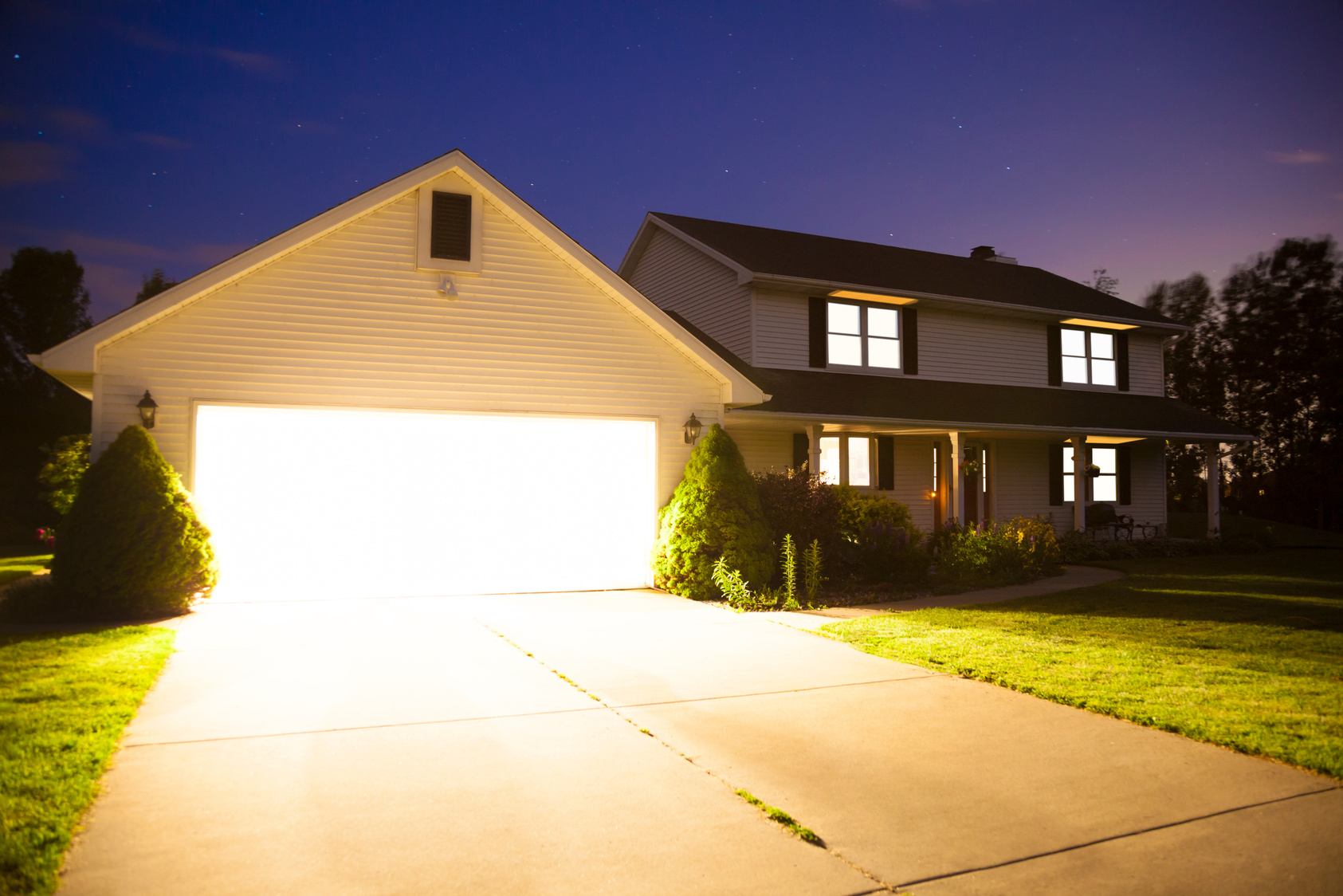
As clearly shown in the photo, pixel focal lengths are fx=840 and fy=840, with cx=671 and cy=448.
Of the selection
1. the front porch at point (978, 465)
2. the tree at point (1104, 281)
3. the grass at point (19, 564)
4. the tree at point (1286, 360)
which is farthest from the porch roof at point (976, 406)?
the tree at point (1104, 281)

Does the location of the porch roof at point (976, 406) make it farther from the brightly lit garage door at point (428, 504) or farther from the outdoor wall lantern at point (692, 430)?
the brightly lit garage door at point (428, 504)

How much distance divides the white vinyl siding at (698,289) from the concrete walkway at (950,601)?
6899 mm

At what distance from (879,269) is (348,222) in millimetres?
12319

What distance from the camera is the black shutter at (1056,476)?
65.4 ft

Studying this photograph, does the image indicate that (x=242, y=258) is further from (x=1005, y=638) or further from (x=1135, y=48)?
(x=1135, y=48)

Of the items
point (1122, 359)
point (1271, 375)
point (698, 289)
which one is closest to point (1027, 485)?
point (1122, 359)

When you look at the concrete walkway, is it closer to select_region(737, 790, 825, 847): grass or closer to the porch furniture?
select_region(737, 790, 825, 847): grass

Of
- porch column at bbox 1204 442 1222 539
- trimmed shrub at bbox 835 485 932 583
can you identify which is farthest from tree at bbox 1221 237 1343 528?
trimmed shrub at bbox 835 485 932 583

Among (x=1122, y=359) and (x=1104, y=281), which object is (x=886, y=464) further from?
(x=1104, y=281)

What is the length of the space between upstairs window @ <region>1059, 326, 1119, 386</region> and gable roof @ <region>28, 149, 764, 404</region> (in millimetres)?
11725

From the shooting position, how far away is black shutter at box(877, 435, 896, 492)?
58.4 feet

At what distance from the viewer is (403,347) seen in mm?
10891

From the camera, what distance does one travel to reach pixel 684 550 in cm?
1123

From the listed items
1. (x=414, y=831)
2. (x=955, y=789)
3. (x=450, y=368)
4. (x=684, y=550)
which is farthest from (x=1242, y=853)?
(x=450, y=368)
